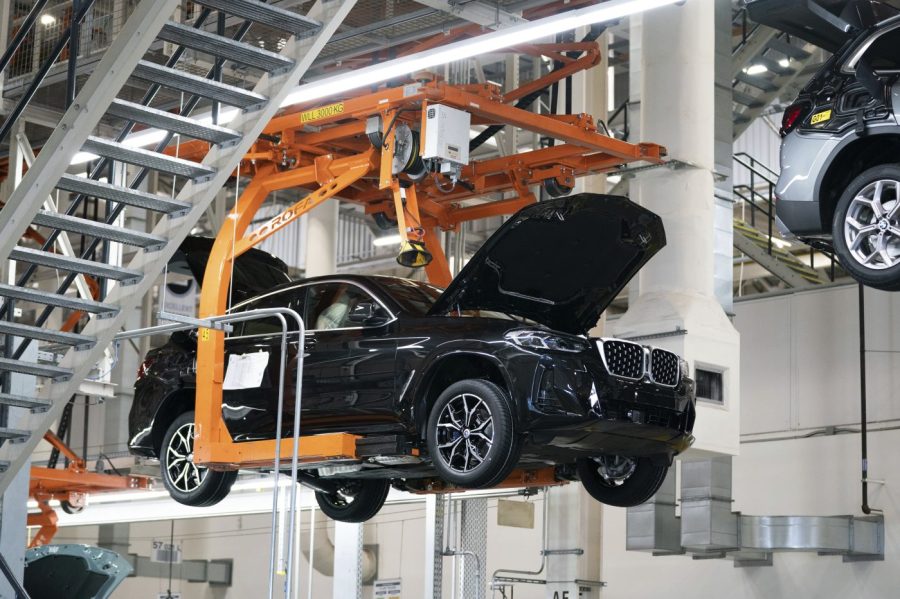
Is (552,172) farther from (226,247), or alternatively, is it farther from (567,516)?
(567,516)

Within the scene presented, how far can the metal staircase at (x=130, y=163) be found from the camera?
804cm

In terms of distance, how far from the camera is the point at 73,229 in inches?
336

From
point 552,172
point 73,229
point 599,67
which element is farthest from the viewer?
point 599,67

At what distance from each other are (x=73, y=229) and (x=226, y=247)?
8.23 ft

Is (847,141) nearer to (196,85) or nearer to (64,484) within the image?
(196,85)

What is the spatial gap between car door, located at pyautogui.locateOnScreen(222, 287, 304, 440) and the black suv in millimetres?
14

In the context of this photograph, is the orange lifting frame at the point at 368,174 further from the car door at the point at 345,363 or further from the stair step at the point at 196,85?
the stair step at the point at 196,85

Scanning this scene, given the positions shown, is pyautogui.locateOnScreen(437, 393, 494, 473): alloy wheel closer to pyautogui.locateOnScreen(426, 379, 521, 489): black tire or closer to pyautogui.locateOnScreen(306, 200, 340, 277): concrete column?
pyautogui.locateOnScreen(426, 379, 521, 489): black tire

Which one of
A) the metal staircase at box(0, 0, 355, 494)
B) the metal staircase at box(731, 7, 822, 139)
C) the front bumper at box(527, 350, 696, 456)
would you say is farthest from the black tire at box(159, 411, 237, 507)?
the metal staircase at box(731, 7, 822, 139)

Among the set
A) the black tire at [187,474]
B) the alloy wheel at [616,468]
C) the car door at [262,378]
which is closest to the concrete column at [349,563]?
the black tire at [187,474]

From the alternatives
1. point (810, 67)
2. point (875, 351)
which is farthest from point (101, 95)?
point (810, 67)

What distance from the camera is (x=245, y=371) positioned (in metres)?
10.5

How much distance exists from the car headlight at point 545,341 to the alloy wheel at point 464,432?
1.47ft

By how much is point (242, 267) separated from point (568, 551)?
4.17m
